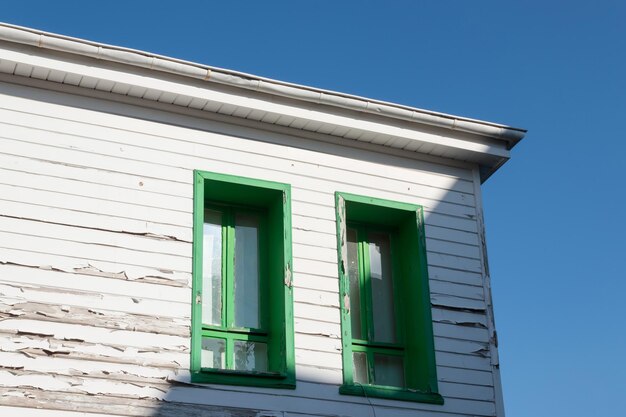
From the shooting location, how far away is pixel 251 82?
1147 centimetres

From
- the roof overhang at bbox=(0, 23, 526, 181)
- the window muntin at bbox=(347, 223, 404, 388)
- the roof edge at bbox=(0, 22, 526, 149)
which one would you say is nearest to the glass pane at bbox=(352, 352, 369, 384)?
the window muntin at bbox=(347, 223, 404, 388)

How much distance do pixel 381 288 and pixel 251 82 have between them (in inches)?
103

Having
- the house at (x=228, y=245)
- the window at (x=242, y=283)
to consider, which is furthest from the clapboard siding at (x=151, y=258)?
the window at (x=242, y=283)

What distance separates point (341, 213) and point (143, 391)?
116 inches

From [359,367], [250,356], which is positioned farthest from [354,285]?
[250,356]

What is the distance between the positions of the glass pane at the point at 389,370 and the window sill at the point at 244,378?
1.26 meters

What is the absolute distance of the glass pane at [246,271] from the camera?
11172 millimetres

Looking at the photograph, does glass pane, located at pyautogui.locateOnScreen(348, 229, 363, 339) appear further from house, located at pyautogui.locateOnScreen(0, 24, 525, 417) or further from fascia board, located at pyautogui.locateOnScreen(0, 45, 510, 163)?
fascia board, located at pyautogui.locateOnScreen(0, 45, 510, 163)

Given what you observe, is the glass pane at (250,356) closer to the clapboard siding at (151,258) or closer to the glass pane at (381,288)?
the clapboard siding at (151,258)

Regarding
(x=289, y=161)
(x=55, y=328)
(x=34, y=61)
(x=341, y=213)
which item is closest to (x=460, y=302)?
(x=341, y=213)

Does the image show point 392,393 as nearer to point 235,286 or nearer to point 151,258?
point 235,286

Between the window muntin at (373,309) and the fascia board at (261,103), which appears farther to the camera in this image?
the window muntin at (373,309)

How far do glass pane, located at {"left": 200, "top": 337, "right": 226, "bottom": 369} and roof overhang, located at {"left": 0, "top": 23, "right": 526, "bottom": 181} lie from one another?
2.43 m

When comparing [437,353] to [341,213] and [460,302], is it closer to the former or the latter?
[460,302]
